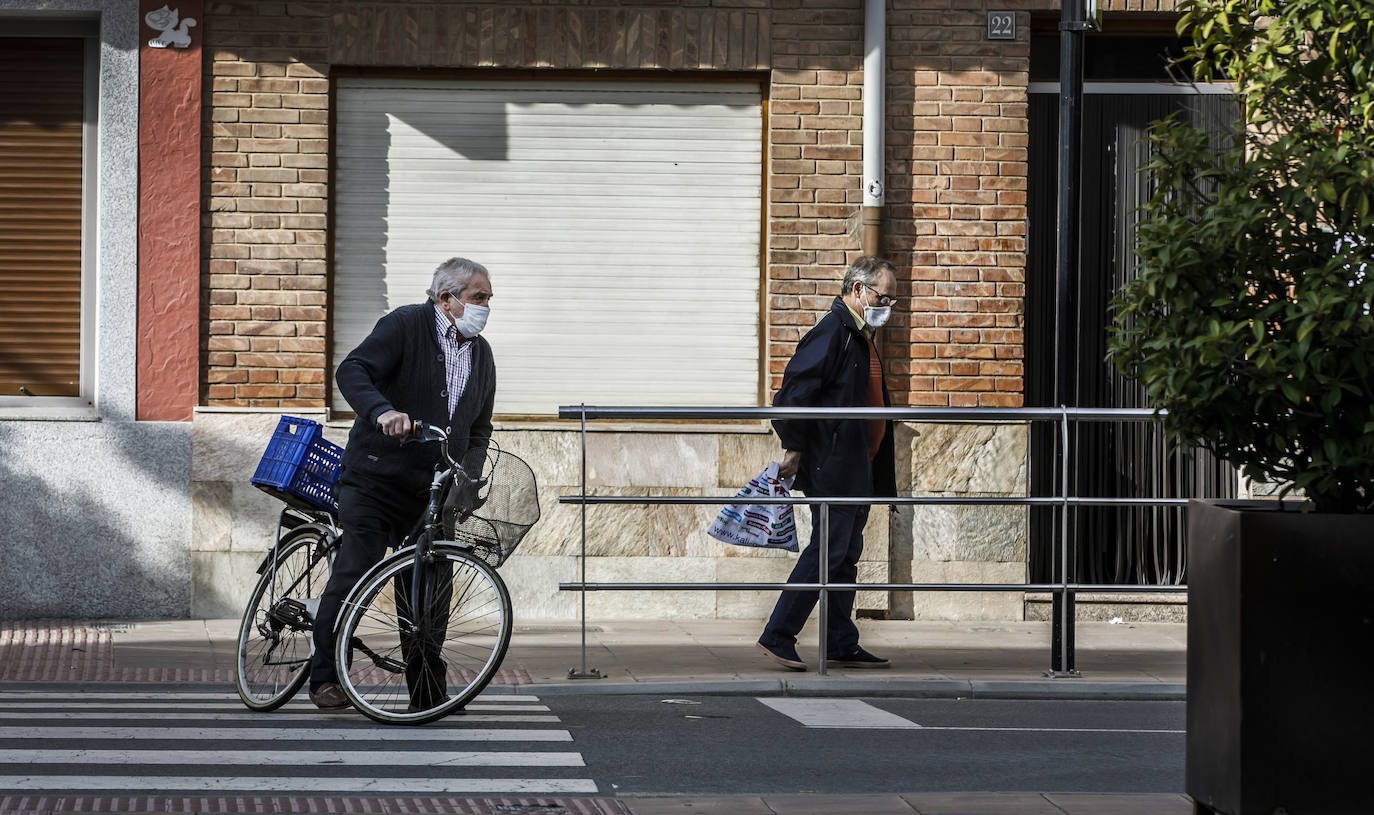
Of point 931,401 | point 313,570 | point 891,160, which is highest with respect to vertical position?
point 891,160

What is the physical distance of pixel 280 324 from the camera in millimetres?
11391

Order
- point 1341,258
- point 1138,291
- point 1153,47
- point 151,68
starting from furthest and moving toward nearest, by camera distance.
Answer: point 1153,47 < point 151,68 < point 1138,291 < point 1341,258

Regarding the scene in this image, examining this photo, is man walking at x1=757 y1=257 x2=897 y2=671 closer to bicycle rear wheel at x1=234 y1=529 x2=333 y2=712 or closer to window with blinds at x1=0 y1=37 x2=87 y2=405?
bicycle rear wheel at x1=234 y1=529 x2=333 y2=712

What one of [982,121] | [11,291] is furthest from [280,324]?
[982,121]

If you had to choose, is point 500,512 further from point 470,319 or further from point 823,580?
point 823,580

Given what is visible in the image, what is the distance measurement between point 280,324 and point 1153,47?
5819 millimetres

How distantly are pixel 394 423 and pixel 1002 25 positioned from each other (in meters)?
6.11

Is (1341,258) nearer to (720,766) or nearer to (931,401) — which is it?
(720,766)

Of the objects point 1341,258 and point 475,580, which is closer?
point 1341,258

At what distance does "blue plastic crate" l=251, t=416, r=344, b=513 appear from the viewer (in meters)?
7.44

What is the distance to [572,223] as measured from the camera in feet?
38.5

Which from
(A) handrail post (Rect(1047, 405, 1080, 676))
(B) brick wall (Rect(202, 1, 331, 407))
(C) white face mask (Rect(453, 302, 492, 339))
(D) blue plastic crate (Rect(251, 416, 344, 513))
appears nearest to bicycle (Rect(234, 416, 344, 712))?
(D) blue plastic crate (Rect(251, 416, 344, 513))

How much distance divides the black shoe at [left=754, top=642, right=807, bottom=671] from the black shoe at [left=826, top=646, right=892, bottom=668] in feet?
0.62

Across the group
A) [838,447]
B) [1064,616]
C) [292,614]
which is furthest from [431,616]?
[1064,616]
